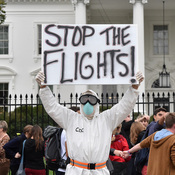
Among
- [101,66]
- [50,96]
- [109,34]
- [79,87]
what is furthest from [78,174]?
[79,87]

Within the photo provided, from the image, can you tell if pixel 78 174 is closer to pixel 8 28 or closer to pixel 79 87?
pixel 79 87

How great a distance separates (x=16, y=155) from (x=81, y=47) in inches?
116

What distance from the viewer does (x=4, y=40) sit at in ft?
90.1

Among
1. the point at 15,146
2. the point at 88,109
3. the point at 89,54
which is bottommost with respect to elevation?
the point at 15,146

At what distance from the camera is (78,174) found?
513 cm

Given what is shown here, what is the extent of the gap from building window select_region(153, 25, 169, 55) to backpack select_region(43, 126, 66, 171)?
2123 centimetres

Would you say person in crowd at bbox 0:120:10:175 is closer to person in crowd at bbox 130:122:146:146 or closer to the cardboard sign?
person in crowd at bbox 130:122:146:146

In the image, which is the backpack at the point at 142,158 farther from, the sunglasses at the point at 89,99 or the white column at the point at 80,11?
the white column at the point at 80,11

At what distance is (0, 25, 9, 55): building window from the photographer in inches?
1082

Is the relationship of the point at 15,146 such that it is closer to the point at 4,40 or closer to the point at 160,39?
the point at 4,40

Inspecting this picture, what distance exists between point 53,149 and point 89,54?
1.99 meters

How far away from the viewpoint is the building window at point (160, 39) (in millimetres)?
27375

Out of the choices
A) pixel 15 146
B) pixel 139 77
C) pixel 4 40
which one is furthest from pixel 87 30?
pixel 4 40

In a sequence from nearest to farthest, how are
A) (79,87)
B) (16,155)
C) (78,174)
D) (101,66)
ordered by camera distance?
1. (78,174)
2. (101,66)
3. (16,155)
4. (79,87)
